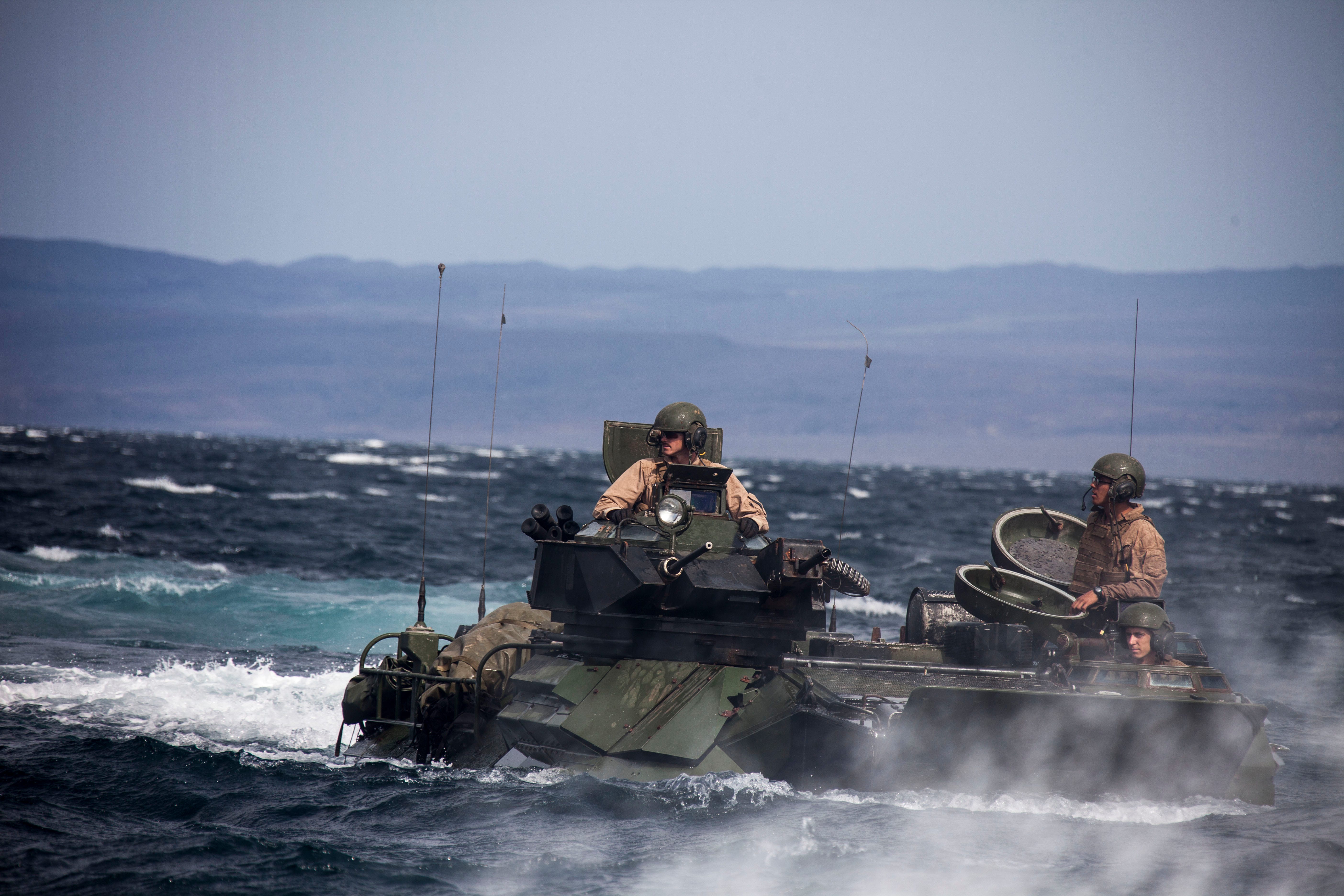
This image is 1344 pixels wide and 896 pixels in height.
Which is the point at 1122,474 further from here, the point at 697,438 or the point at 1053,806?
the point at 697,438

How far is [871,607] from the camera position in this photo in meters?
25.5

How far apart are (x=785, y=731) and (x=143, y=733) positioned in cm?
681

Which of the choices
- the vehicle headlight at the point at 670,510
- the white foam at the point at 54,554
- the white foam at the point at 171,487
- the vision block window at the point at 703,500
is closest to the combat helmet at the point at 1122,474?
the vision block window at the point at 703,500

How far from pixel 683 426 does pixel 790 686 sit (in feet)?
9.00

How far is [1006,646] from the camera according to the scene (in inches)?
424

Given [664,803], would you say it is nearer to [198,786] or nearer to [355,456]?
[198,786]

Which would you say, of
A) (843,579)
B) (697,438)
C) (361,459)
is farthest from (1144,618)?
(361,459)

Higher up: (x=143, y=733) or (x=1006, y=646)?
(x=1006, y=646)

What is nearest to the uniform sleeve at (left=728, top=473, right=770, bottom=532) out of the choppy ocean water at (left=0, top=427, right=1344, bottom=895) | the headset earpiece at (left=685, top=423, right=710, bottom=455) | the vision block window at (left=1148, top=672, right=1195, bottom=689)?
the headset earpiece at (left=685, top=423, right=710, bottom=455)

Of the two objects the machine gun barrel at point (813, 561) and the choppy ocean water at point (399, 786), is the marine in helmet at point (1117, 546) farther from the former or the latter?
the machine gun barrel at point (813, 561)

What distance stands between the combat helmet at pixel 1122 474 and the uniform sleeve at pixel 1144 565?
30 cm

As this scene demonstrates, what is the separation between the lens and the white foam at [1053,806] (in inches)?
372

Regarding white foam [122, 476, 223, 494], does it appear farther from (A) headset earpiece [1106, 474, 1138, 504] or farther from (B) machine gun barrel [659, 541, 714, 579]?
(A) headset earpiece [1106, 474, 1138, 504]

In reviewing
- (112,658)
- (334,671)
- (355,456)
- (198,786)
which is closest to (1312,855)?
(198,786)
